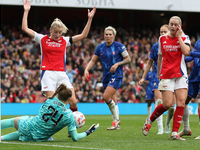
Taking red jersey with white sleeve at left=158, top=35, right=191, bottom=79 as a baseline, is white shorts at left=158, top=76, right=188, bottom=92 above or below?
below

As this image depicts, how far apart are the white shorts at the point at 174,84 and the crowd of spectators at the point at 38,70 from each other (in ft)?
46.0

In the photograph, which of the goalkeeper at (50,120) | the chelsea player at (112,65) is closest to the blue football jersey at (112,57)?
the chelsea player at (112,65)

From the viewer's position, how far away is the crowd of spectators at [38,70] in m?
20.3

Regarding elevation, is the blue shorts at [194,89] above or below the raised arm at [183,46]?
below

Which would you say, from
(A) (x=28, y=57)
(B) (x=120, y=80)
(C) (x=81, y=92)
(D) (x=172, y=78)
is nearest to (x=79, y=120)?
(D) (x=172, y=78)

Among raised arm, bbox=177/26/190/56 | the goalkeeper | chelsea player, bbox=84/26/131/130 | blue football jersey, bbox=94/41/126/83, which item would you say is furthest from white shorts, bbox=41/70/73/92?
blue football jersey, bbox=94/41/126/83

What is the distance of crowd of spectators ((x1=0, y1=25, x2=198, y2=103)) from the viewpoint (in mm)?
20344

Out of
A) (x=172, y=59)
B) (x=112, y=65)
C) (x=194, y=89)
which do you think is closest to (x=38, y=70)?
(x=112, y=65)

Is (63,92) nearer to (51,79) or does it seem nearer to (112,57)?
(51,79)

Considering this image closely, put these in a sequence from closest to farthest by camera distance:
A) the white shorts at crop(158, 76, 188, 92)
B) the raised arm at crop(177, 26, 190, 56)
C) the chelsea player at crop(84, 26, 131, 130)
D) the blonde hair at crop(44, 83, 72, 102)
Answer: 1. the blonde hair at crop(44, 83, 72, 102)
2. the raised arm at crop(177, 26, 190, 56)
3. the white shorts at crop(158, 76, 188, 92)
4. the chelsea player at crop(84, 26, 131, 130)

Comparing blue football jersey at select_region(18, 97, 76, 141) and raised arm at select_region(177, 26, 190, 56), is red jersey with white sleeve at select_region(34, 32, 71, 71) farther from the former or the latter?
raised arm at select_region(177, 26, 190, 56)

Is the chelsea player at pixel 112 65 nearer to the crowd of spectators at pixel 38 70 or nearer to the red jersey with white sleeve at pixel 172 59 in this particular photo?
the red jersey with white sleeve at pixel 172 59

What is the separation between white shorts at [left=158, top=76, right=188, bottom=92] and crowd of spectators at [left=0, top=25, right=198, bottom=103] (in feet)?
46.0

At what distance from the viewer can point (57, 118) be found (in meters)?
5.88
